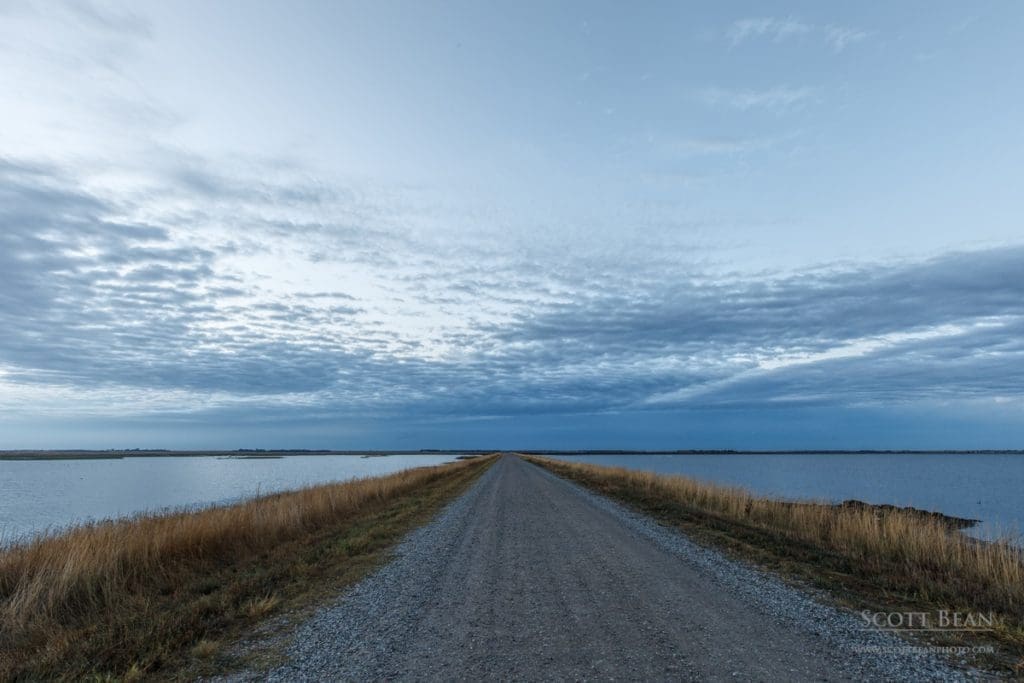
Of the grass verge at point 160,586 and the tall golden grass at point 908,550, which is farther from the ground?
the tall golden grass at point 908,550

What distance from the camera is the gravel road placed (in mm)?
5559

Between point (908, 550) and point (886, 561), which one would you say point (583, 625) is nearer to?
point (886, 561)

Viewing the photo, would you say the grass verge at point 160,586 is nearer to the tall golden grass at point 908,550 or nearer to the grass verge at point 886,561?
the grass verge at point 886,561

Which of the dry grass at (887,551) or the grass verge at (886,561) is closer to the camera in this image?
the grass verge at (886,561)

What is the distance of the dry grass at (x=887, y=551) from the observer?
8281 mm

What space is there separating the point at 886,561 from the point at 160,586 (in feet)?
44.6

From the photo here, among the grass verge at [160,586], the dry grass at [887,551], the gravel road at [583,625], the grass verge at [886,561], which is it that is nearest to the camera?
the gravel road at [583,625]

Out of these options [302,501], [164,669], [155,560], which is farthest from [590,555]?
[302,501]

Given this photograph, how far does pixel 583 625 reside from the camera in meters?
6.93

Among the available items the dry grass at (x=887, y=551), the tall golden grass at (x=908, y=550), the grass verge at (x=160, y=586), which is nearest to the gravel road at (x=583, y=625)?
the grass verge at (x=160, y=586)

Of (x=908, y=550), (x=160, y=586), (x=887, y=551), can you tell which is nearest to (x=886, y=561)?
(x=908, y=550)

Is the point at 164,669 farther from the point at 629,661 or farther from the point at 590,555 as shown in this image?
the point at 590,555

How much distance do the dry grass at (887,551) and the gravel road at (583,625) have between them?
180cm

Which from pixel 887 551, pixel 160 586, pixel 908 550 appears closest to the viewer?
pixel 160 586
